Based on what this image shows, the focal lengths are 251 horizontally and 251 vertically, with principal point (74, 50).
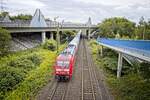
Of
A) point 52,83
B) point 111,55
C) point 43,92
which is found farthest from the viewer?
point 111,55

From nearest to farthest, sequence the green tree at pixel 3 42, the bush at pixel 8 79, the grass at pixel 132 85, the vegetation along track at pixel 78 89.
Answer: the grass at pixel 132 85
the vegetation along track at pixel 78 89
the bush at pixel 8 79
the green tree at pixel 3 42

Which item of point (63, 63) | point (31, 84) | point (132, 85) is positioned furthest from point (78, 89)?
point (132, 85)

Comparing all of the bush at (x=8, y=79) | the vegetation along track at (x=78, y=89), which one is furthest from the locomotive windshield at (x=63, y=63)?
the bush at (x=8, y=79)

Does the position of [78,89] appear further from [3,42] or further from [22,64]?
[3,42]

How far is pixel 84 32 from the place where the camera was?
475ft

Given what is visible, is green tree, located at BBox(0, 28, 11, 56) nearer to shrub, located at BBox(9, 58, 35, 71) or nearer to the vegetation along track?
shrub, located at BBox(9, 58, 35, 71)

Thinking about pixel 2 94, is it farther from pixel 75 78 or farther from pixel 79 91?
pixel 75 78

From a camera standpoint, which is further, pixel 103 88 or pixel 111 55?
pixel 111 55

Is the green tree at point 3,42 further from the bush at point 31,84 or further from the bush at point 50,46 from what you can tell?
the bush at point 50,46

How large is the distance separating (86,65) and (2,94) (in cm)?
2062

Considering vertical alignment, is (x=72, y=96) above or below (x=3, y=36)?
below

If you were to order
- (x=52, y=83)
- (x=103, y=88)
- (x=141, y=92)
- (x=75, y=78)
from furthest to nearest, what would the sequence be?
(x=75, y=78) < (x=52, y=83) < (x=103, y=88) < (x=141, y=92)

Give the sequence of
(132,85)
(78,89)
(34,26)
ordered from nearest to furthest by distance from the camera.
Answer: (132,85)
(78,89)
(34,26)

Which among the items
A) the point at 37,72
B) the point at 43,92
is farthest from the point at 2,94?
the point at 37,72
